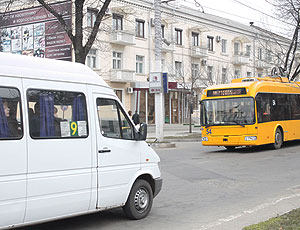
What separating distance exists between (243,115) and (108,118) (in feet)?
39.9

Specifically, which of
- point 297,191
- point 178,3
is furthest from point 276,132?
point 178,3

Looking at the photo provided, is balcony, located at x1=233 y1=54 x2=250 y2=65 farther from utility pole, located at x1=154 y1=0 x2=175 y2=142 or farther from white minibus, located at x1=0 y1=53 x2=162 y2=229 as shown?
white minibus, located at x1=0 y1=53 x2=162 y2=229

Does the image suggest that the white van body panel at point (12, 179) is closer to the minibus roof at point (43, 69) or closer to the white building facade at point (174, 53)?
the minibus roof at point (43, 69)

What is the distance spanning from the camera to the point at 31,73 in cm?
590

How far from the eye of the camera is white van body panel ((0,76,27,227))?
536 centimetres

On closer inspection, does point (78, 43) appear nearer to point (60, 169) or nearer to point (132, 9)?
point (60, 169)

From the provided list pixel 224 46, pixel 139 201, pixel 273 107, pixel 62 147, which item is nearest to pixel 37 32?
pixel 273 107

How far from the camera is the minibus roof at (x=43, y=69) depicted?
18.6ft

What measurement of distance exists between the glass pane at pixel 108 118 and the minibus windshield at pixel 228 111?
1181cm

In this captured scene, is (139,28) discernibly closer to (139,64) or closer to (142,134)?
(139,64)

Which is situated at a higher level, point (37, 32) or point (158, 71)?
point (37, 32)

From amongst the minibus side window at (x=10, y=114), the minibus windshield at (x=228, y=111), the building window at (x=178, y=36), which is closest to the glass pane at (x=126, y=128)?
the minibus side window at (x=10, y=114)

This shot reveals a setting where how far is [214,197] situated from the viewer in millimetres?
9211

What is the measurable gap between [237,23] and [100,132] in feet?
161
